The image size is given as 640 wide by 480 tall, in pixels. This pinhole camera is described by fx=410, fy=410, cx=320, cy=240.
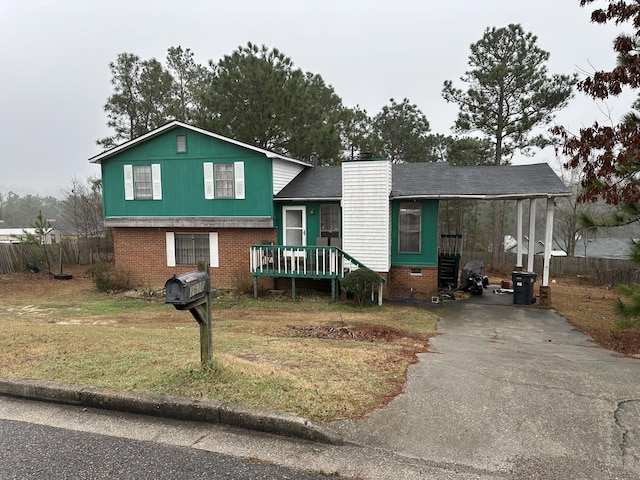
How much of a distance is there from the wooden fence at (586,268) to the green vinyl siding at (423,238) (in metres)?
9.81

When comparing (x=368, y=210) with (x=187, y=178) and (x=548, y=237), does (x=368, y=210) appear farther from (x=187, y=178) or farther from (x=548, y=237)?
(x=187, y=178)

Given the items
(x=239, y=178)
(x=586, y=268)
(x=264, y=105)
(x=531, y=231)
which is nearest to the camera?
(x=531, y=231)

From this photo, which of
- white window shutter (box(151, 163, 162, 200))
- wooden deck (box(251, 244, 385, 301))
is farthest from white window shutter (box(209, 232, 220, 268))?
white window shutter (box(151, 163, 162, 200))

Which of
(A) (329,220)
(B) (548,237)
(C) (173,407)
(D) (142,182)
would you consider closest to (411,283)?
(A) (329,220)

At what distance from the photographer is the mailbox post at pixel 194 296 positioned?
144 inches

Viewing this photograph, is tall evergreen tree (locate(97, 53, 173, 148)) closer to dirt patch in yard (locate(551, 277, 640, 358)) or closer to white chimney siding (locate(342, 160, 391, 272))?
white chimney siding (locate(342, 160, 391, 272))

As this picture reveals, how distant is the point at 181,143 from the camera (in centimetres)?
1420

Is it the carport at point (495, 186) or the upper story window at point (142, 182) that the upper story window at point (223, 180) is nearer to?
the upper story window at point (142, 182)

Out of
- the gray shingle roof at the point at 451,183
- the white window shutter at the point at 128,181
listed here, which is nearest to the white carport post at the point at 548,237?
the gray shingle roof at the point at 451,183

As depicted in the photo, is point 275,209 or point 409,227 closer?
point 409,227

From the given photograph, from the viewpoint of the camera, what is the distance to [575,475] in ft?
9.27

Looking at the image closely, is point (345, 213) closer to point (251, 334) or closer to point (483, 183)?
point (483, 183)

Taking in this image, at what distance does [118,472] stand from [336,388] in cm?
200

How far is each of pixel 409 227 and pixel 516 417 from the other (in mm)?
9591
